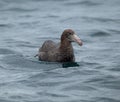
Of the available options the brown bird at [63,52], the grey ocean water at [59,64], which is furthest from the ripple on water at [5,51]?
the brown bird at [63,52]

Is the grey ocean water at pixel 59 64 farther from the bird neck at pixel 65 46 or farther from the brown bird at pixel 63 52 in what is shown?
the bird neck at pixel 65 46

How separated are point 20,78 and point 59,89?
1339mm

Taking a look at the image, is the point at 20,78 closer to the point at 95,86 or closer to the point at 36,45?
the point at 95,86

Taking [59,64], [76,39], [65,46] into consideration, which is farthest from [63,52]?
[76,39]

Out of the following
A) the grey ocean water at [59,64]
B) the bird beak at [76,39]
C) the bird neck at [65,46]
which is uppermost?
the bird beak at [76,39]

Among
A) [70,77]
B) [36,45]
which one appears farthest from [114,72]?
[36,45]

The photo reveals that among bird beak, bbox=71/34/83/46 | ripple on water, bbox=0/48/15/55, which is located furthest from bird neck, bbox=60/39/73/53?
ripple on water, bbox=0/48/15/55

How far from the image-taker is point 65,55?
19812 mm

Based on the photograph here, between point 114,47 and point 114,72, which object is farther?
point 114,47

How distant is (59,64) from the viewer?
1961 centimetres

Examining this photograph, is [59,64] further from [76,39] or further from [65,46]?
[76,39]

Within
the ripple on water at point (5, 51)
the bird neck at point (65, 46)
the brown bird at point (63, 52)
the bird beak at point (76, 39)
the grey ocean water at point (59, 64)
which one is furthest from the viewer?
the ripple on water at point (5, 51)

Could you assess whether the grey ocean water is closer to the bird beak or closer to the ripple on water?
the ripple on water

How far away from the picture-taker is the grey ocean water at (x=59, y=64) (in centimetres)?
1702
